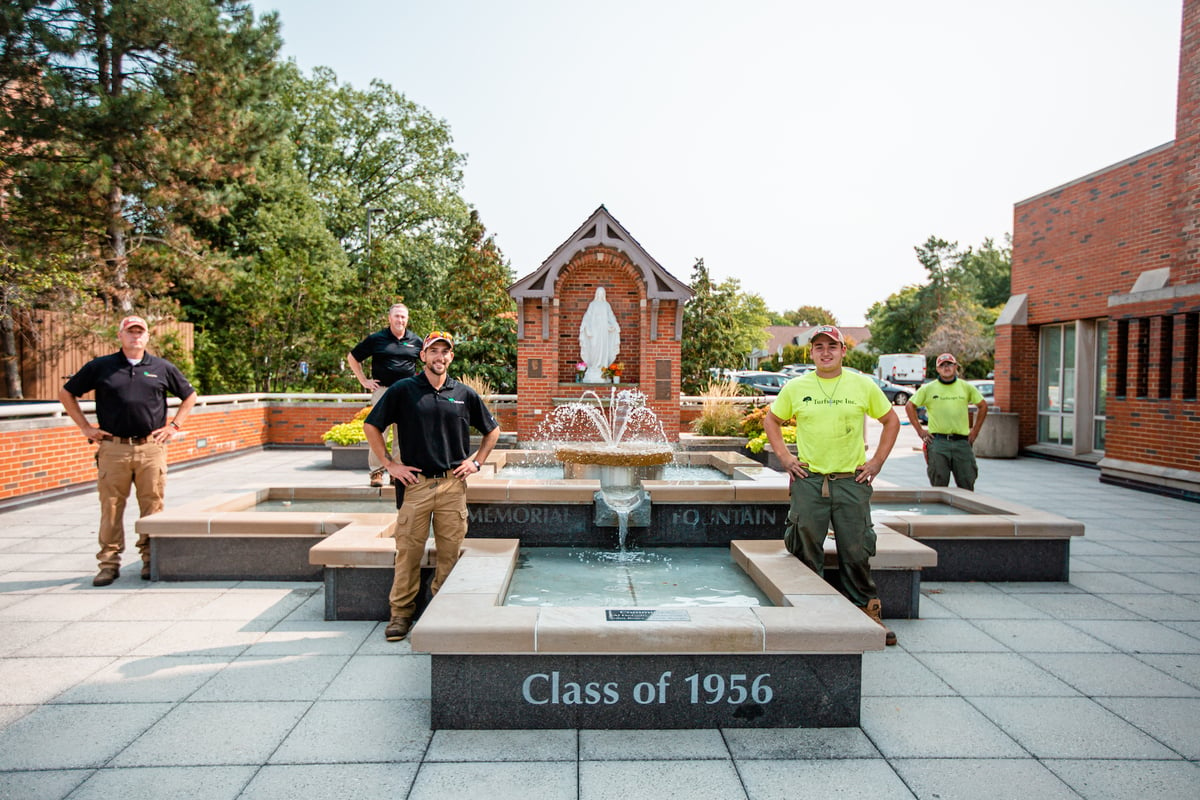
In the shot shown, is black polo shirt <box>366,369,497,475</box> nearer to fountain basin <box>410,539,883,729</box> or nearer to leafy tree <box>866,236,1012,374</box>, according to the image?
fountain basin <box>410,539,883,729</box>

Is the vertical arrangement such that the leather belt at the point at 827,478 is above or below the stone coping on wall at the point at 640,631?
above

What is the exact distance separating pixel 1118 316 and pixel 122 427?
1410 centimetres

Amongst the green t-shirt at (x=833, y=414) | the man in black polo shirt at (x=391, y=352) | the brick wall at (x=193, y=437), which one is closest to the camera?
the green t-shirt at (x=833, y=414)

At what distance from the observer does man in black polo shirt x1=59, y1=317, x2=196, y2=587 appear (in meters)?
6.13

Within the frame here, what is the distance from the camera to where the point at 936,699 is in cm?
420

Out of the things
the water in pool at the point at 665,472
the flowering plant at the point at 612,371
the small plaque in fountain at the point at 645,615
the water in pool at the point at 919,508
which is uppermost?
the flowering plant at the point at 612,371

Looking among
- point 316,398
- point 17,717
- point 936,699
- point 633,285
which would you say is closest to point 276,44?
point 316,398

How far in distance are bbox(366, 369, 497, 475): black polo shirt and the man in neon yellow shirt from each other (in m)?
2.09

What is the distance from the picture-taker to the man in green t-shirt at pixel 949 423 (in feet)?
26.8

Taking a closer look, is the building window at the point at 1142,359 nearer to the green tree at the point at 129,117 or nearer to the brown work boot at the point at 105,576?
the brown work boot at the point at 105,576

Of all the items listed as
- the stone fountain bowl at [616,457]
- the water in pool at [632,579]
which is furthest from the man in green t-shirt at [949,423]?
the water in pool at [632,579]

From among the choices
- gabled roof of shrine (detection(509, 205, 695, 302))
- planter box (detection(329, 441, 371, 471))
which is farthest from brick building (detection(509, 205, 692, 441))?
planter box (detection(329, 441, 371, 471))

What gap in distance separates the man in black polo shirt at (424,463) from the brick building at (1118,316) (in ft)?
35.8

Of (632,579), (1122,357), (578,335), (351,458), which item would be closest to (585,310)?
(578,335)
